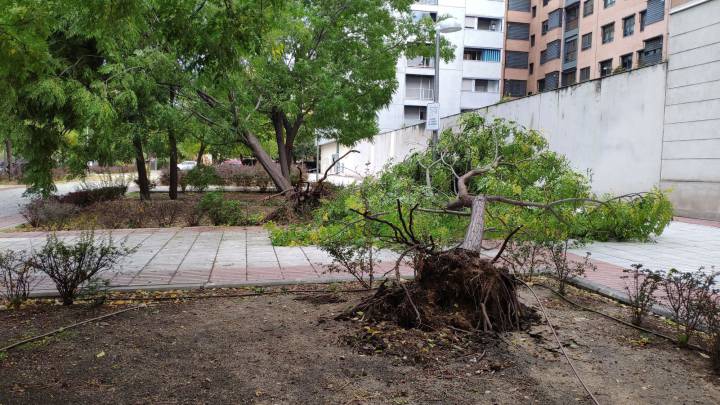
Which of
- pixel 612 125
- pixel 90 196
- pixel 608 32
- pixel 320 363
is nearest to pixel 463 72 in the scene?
pixel 608 32

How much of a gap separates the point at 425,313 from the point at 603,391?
4.56ft

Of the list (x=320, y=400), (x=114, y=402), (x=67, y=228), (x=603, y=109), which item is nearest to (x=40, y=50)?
(x=114, y=402)

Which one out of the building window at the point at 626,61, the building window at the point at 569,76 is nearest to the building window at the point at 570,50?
the building window at the point at 569,76

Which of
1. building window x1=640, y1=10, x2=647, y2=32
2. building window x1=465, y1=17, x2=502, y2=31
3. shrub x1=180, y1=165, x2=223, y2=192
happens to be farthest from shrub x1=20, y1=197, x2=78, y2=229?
building window x1=465, y1=17, x2=502, y2=31

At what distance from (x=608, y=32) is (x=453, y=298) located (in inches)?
1689

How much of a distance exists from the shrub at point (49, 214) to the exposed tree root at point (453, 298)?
957 cm

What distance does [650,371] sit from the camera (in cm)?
371

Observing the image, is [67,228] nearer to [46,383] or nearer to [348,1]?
[46,383]

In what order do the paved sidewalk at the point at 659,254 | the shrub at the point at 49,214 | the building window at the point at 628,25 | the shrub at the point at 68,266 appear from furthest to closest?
1. the building window at the point at 628,25
2. the shrub at the point at 49,214
3. the paved sidewalk at the point at 659,254
4. the shrub at the point at 68,266

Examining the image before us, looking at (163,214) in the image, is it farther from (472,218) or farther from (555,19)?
(555,19)

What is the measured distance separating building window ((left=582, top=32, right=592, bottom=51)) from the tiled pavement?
3583 cm

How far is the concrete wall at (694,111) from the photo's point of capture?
41.7ft

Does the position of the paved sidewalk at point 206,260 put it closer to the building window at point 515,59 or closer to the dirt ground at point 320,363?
the dirt ground at point 320,363

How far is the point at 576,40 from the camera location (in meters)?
44.9
